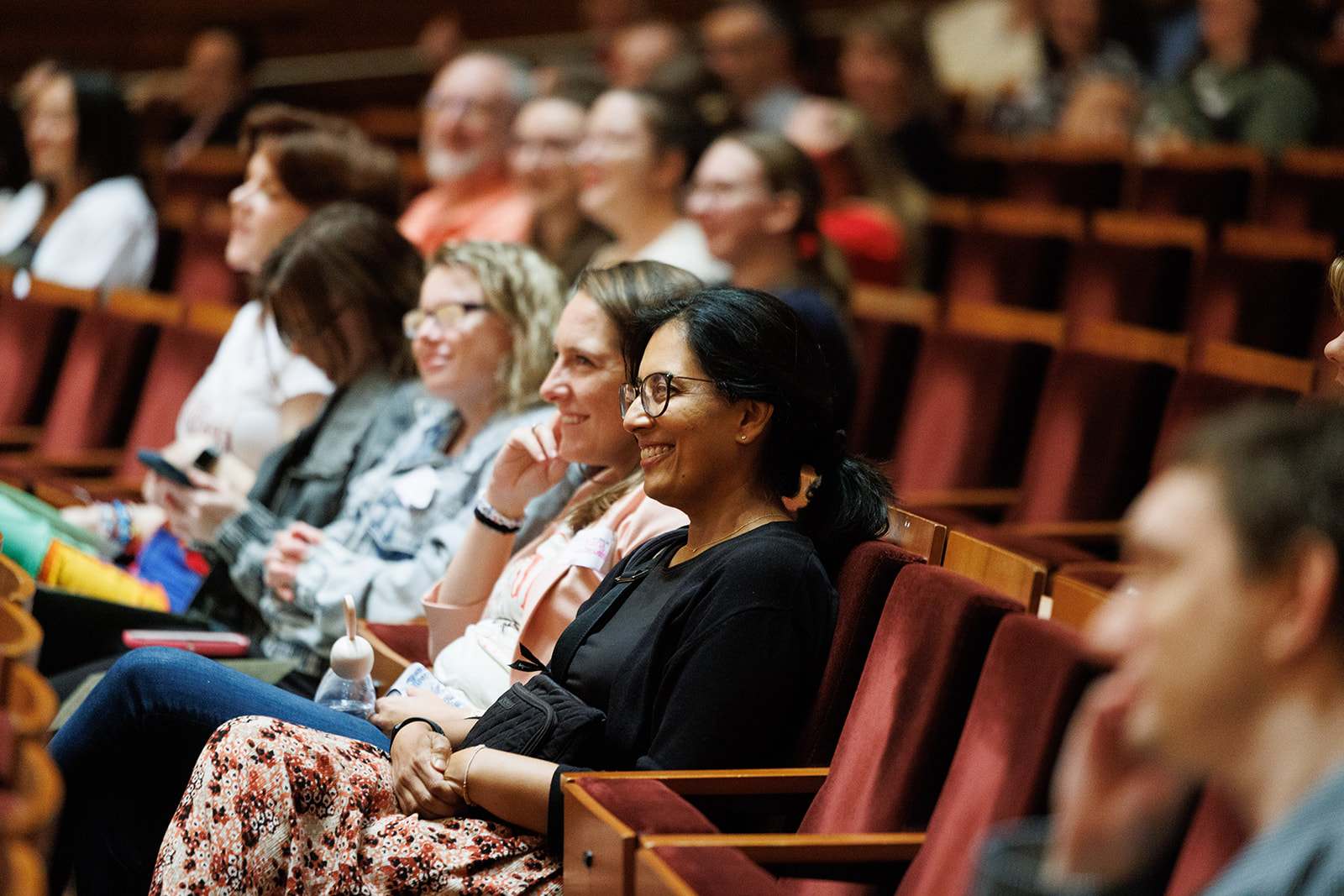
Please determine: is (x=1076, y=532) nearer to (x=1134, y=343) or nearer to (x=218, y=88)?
(x=1134, y=343)

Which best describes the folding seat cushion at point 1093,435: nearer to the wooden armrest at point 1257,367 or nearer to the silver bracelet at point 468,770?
the wooden armrest at point 1257,367

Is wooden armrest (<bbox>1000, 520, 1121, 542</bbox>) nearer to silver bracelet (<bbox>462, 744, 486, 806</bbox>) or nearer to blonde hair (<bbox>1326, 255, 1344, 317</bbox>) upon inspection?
blonde hair (<bbox>1326, 255, 1344, 317</bbox>)

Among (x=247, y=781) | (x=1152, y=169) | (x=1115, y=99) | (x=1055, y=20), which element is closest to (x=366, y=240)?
(x=247, y=781)

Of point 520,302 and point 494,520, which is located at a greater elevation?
point 520,302

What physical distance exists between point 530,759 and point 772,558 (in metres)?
0.20

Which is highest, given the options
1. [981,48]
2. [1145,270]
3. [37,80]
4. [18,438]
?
[981,48]

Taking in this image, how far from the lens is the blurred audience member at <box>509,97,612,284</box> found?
6.86 feet

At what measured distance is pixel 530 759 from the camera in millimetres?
917

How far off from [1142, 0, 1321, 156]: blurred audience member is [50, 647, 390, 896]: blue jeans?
6.33ft

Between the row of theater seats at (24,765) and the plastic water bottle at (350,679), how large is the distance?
30 cm

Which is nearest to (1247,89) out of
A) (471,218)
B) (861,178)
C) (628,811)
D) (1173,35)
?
(1173,35)

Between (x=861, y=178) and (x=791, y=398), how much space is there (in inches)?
61.1

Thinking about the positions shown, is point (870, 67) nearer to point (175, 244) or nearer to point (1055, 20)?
point (1055, 20)

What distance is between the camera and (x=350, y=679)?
3.71 ft
